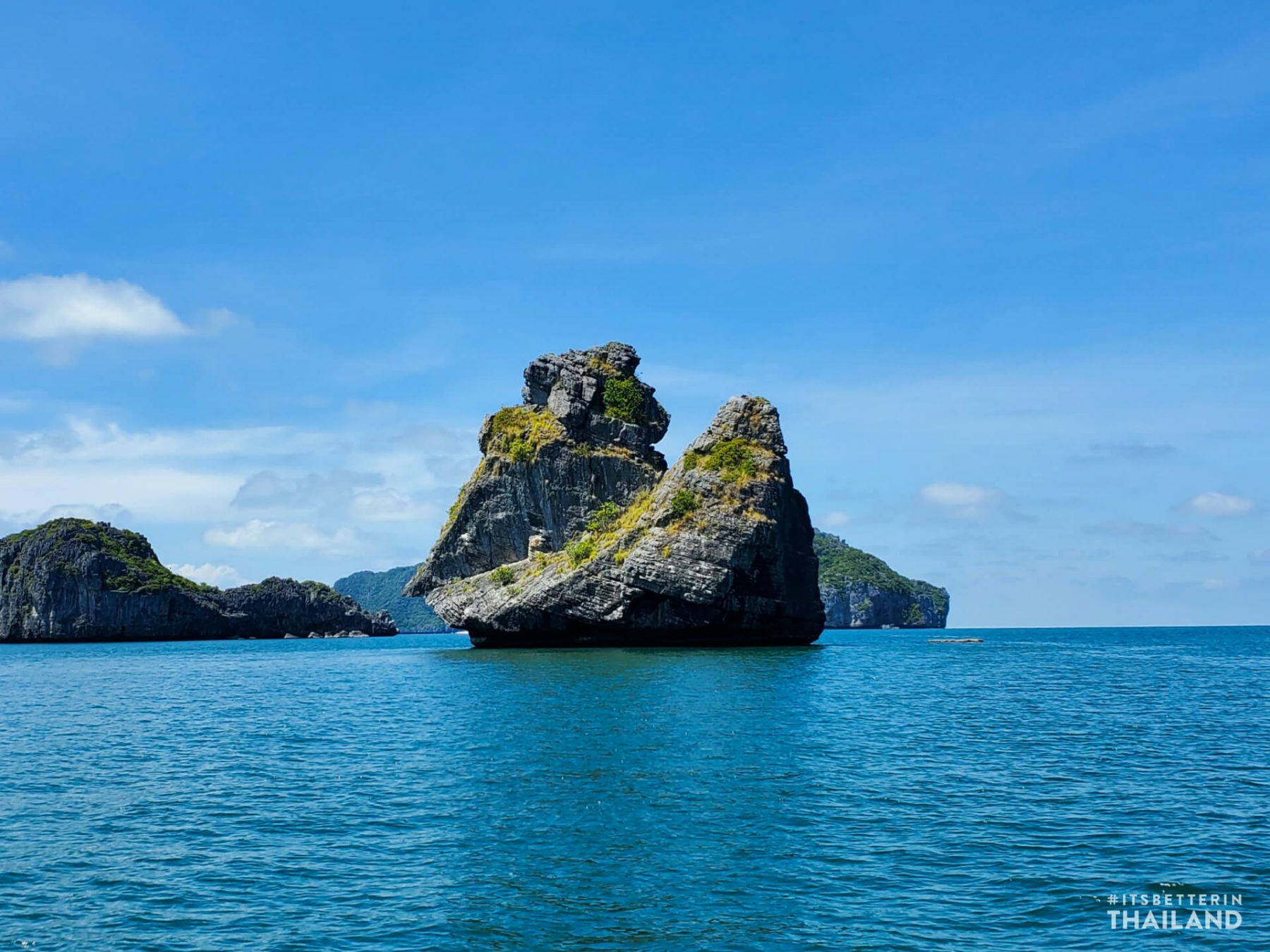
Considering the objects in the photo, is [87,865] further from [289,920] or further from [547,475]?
[547,475]

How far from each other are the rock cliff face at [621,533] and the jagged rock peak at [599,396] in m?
0.18

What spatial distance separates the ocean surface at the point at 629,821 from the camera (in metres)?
18.3

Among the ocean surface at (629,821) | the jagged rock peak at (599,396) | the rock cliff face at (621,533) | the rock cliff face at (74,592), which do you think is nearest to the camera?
the ocean surface at (629,821)

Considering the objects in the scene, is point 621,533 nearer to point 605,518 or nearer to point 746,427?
point 605,518

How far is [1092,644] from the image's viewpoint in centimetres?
14562

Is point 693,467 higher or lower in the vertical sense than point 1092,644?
higher

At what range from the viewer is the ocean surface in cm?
1833

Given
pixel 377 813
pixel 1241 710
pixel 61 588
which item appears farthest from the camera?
pixel 61 588

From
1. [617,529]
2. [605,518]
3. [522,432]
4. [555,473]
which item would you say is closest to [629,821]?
[617,529]

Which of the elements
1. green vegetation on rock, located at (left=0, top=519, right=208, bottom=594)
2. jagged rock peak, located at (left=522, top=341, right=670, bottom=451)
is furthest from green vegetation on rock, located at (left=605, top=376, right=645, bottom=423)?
green vegetation on rock, located at (left=0, top=519, right=208, bottom=594)

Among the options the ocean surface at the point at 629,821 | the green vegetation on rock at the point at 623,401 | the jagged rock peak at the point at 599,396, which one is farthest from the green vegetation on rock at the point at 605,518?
the ocean surface at the point at 629,821

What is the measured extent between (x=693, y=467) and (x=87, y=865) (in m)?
73.7

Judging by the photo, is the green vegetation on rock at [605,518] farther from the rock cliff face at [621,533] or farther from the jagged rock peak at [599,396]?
the jagged rock peak at [599,396]

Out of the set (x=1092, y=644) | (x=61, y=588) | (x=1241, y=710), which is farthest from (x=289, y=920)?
(x=61, y=588)
